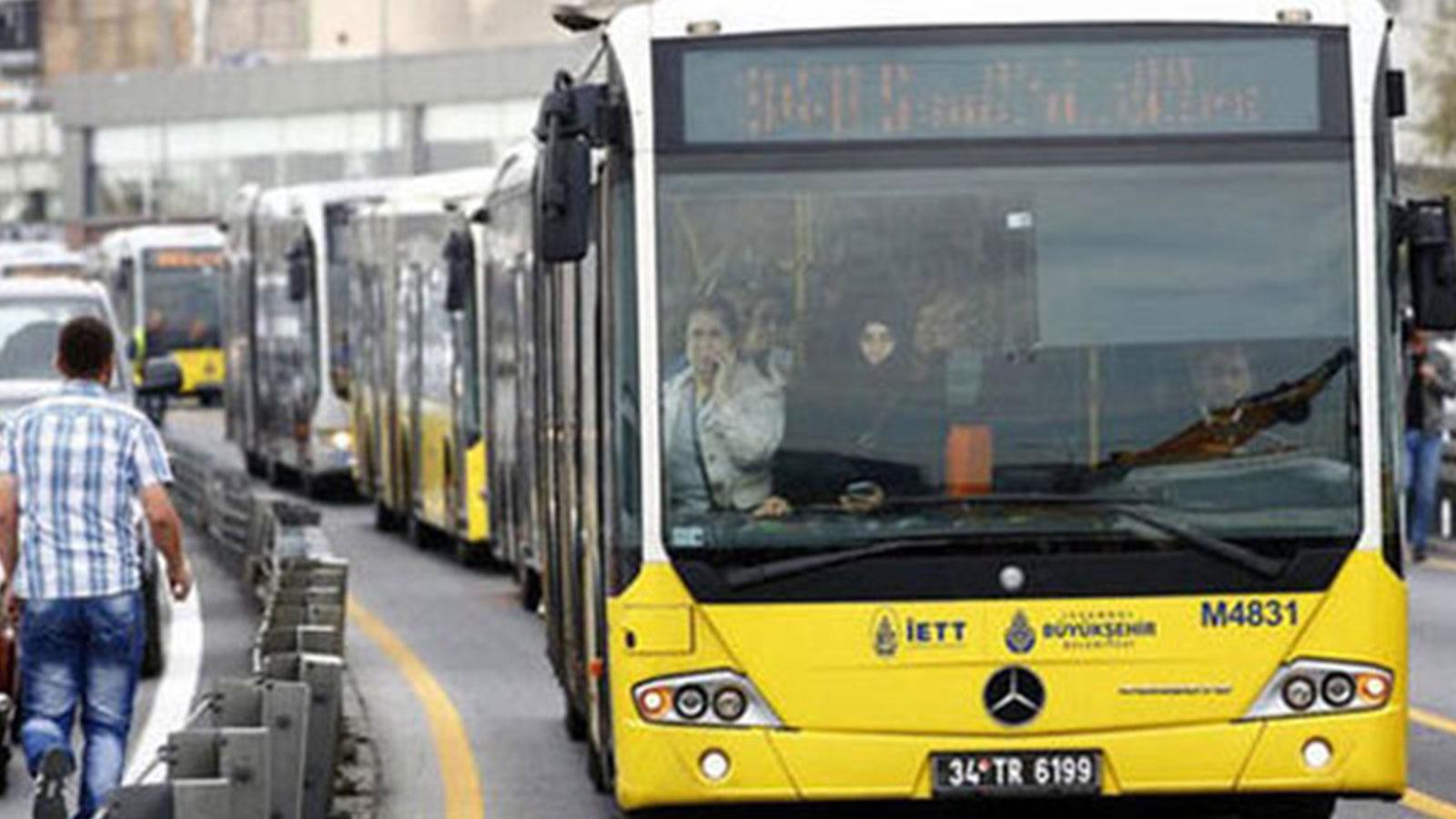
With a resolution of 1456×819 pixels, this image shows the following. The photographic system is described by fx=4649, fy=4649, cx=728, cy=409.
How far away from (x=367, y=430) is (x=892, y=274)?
28.9 metres

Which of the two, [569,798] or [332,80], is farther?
[332,80]

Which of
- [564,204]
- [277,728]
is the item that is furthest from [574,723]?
[564,204]

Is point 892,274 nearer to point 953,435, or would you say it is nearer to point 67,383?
point 953,435

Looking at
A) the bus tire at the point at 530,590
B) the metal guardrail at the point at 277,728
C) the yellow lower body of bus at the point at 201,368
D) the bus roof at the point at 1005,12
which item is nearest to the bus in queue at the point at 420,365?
the bus tire at the point at 530,590

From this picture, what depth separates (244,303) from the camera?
54.9 m

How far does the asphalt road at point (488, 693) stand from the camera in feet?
55.6

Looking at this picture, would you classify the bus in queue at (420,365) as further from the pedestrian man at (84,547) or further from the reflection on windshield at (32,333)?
the pedestrian man at (84,547)

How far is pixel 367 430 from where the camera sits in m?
42.1

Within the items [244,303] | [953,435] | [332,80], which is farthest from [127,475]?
[332,80]

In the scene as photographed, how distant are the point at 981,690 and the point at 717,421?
3.58 feet

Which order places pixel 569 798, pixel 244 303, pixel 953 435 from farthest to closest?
pixel 244 303, pixel 569 798, pixel 953 435

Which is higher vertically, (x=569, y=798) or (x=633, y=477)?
(x=633, y=477)

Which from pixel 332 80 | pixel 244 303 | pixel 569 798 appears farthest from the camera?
pixel 332 80

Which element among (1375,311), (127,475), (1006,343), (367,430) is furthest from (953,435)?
(367,430)
